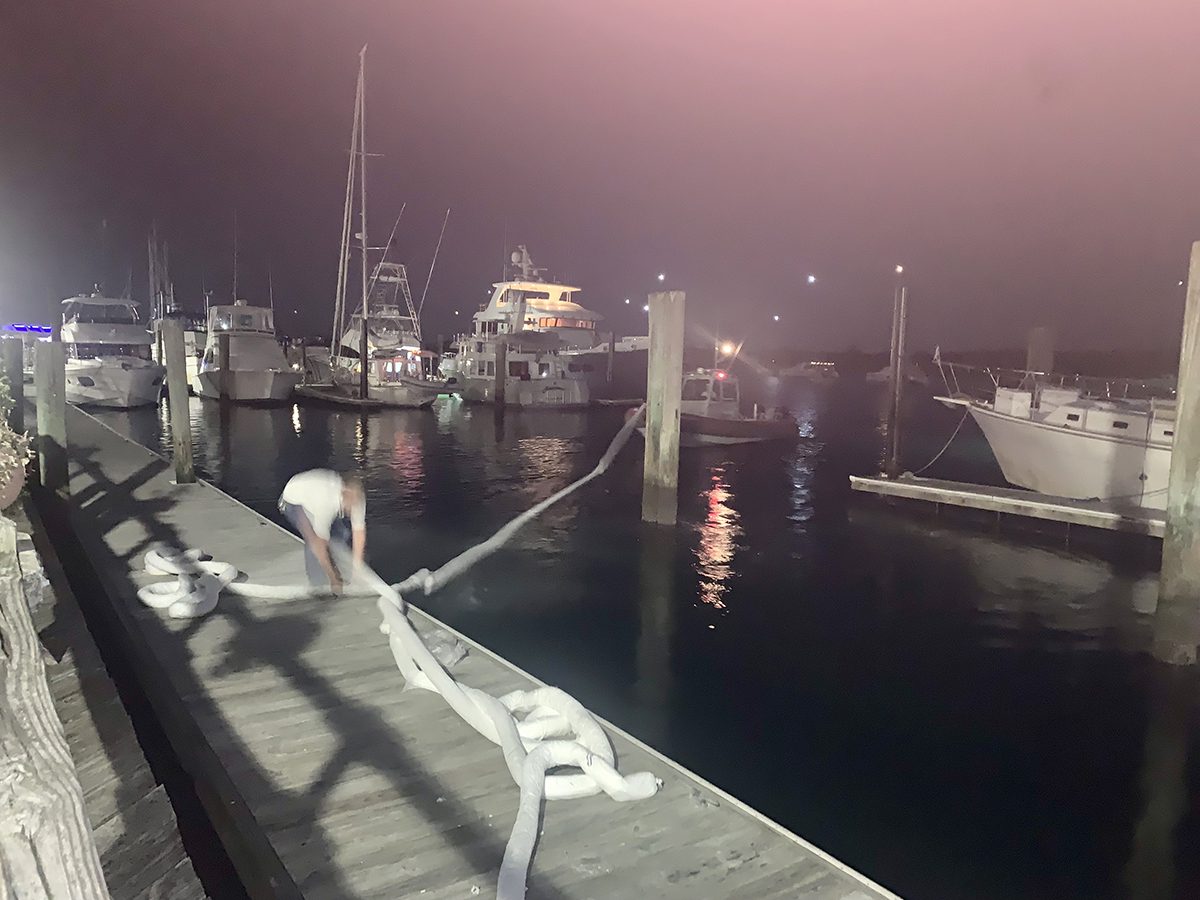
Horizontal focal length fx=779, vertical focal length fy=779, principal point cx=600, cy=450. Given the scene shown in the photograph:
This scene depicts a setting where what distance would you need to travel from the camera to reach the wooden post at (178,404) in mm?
12453

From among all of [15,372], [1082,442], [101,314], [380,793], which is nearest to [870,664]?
[380,793]

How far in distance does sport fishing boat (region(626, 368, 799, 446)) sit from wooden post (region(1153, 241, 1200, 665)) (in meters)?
20.4

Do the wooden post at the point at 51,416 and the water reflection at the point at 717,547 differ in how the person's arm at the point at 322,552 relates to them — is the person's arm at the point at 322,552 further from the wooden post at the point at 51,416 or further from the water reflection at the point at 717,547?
the wooden post at the point at 51,416

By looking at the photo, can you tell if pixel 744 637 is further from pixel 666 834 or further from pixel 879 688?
pixel 666 834

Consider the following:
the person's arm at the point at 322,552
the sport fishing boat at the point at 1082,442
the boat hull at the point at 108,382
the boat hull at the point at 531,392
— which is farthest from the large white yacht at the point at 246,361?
the person's arm at the point at 322,552

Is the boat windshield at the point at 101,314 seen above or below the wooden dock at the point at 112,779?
above

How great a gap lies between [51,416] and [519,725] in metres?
11.7

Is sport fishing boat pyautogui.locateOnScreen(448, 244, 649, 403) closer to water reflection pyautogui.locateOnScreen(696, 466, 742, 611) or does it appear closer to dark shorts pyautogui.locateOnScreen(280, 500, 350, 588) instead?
water reflection pyautogui.locateOnScreen(696, 466, 742, 611)

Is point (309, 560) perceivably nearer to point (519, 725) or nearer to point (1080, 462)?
point (519, 725)

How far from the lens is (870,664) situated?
9180mm

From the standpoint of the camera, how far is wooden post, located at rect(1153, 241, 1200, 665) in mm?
8148

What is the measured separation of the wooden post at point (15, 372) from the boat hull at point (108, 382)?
21.6 meters

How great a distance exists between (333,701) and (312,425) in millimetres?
30130

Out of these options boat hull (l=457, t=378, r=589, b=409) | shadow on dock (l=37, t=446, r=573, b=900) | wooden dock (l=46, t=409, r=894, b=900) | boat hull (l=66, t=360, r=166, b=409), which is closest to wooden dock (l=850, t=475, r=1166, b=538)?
wooden dock (l=46, t=409, r=894, b=900)
